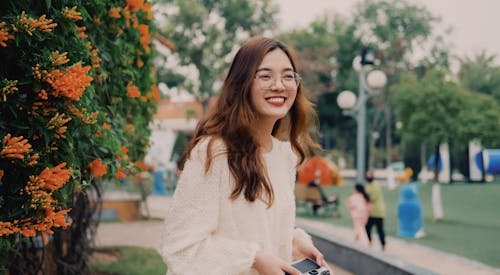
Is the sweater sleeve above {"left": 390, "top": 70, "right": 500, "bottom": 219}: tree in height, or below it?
below

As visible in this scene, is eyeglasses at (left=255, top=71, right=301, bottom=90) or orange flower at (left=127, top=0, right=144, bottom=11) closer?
eyeglasses at (left=255, top=71, right=301, bottom=90)

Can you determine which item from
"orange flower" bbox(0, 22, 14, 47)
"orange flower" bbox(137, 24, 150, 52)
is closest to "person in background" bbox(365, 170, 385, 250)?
"orange flower" bbox(137, 24, 150, 52)

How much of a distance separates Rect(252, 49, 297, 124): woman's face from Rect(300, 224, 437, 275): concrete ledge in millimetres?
3834

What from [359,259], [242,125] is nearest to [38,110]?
[242,125]

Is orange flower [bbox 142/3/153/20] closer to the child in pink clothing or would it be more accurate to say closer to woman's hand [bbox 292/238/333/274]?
woman's hand [bbox 292/238/333/274]

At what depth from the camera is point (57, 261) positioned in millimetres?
4766

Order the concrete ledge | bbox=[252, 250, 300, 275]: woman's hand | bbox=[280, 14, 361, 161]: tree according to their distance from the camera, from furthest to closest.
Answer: bbox=[280, 14, 361, 161]: tree, the concrete ledge, bbox=[252, 250, 300, 275]: woman's hand

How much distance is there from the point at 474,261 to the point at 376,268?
3.05 meters

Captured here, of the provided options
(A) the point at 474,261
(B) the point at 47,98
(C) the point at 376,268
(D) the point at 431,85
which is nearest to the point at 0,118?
(B) the point at 47,98

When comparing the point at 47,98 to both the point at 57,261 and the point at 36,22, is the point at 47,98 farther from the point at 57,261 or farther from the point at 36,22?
the point at 57,261

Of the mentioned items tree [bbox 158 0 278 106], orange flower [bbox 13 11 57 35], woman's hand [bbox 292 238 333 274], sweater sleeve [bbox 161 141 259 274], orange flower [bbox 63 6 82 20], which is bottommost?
woman's hand [bbox 292 238 333 274]

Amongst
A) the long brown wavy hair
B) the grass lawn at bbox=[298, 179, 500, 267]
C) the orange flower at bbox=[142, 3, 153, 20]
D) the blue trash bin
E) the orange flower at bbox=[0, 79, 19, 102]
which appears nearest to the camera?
the long brown wavy hair

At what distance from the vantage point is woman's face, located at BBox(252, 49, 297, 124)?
74.5 inches

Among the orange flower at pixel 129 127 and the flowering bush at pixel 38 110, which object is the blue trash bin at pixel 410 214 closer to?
the orange flower at pixel 129 127
